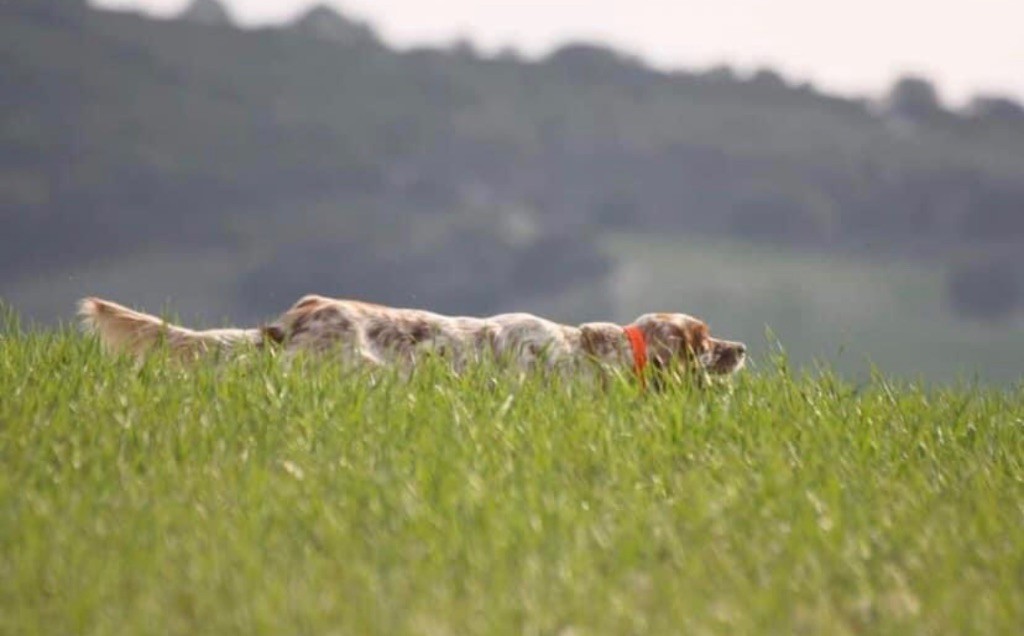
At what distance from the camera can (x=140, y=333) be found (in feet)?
35.1

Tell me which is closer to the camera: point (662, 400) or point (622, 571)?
point (622, 571)

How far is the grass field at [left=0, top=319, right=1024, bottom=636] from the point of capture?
645 centimetres

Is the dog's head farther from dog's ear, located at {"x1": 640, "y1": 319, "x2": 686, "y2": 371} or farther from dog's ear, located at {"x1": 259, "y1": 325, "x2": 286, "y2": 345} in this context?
dog's ear, located at {"x1": 259, "y1": 325, "x2": 286, "y2": 345}

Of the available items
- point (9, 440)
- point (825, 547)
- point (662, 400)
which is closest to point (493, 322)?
point (662, 400)

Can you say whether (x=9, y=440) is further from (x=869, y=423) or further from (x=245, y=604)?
(x=869, y=423)

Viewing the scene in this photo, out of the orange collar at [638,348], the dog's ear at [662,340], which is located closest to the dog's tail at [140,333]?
the orange collar at [638,348]

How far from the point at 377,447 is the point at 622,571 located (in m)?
2.02

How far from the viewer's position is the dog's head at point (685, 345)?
11305 millimetres

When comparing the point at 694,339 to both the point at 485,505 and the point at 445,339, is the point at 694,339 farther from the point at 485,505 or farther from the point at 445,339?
the point at 485,505

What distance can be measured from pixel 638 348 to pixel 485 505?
12.7 feet

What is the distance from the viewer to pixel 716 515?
759 centimetres

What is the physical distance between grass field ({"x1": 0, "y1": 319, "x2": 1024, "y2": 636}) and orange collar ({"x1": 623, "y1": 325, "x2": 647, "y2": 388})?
56 centimetres

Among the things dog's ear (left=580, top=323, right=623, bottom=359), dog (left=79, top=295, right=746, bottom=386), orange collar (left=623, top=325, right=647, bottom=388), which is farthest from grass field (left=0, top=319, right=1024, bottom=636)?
dog's ear (left=580, top=323, right=623, bottom=359)

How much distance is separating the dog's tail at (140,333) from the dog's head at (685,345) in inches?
101
